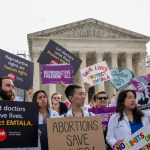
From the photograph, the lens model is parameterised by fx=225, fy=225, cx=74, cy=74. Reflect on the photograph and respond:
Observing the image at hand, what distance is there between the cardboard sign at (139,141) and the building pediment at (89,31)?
3393cm

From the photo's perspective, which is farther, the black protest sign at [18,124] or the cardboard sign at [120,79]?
the cardboard sign at [120,79]

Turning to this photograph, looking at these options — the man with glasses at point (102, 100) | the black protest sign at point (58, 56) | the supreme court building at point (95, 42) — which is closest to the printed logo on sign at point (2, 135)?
the man with glasses at point (102, 100)

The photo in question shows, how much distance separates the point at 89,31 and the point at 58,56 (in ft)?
98.7

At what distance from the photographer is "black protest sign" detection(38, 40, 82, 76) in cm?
877

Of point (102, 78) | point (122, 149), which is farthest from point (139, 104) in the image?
point (122, 149)

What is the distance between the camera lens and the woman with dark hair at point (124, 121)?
175 inches

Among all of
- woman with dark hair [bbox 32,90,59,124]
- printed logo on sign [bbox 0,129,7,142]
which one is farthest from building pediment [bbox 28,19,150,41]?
printed logo on sign [bbox 0,129,7,142]

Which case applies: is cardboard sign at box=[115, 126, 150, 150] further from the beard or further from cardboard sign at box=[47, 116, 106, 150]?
the beard

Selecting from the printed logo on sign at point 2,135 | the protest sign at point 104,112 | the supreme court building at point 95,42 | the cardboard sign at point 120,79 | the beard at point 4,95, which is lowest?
the printed logo on sign at point 2,135

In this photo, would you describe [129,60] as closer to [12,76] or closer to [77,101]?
[12,76]

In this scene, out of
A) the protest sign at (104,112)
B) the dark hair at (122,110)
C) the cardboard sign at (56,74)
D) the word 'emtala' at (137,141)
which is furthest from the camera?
the cardboard sign at (56,74)

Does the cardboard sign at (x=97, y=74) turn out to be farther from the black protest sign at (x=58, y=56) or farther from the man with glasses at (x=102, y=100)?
the man with glasses at (x=102, y=100)

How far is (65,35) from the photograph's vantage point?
37.4 meters

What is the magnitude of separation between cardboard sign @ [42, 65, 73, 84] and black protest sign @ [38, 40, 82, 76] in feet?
1.70
